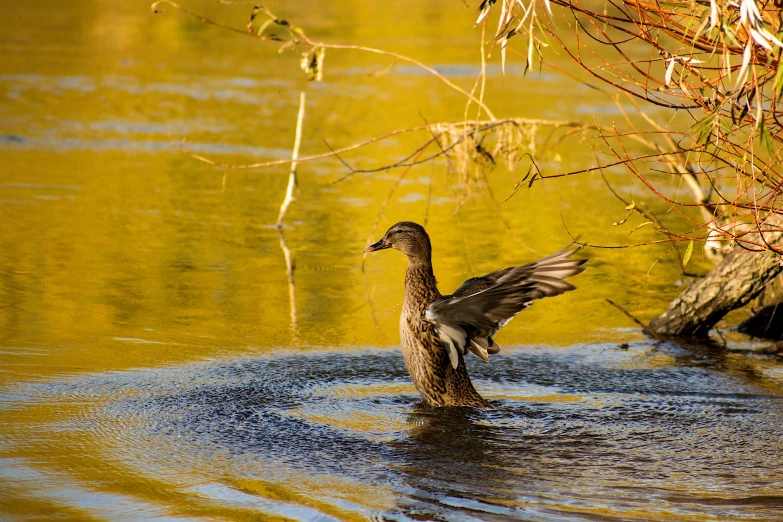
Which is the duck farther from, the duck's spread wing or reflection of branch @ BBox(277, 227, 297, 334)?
reflection of branch @ BBox(277, 227, 297, 334)

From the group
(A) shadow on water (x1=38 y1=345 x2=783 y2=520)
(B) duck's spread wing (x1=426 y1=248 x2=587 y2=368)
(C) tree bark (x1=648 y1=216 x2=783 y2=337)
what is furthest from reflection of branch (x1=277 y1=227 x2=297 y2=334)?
(C) tree bark (x1=648 y1=216 x2=783 y2=337)

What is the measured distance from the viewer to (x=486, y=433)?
5574mm

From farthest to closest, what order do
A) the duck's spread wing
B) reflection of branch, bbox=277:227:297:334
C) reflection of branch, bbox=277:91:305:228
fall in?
reflection of branch, bbox=277:91:305:228 < reflection of branch, bbox=277:227:297:334 < the duck's spread wing

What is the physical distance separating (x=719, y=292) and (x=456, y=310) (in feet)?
8.03

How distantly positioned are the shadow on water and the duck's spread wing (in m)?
0.46

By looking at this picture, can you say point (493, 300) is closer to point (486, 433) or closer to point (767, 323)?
point (486, 433)

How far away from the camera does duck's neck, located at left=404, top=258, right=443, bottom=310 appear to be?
6.17 metres

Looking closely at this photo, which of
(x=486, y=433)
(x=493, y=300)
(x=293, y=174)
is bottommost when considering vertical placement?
(x=486, y=433)

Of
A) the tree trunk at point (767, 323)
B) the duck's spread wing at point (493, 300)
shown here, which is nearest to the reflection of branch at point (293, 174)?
the duck's spread wing at point (493, 300)

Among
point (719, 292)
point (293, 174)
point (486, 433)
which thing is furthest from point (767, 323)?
point (293, 174)

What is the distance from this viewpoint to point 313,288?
8.22 meters

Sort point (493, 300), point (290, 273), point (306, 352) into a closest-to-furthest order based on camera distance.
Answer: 1. point (493, 300)
2. point (306, 352)
3. point (290, 273)

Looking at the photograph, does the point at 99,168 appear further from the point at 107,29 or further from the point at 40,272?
the point at 107,29

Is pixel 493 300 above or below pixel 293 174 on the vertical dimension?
below
